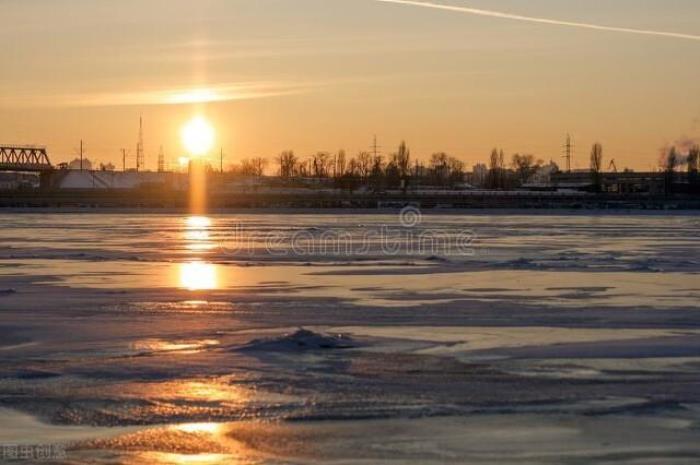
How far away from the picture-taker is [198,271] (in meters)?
27.1

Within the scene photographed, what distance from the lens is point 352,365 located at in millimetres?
12891

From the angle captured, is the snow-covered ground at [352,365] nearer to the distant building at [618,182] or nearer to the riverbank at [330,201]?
the riverbank at [330,201]

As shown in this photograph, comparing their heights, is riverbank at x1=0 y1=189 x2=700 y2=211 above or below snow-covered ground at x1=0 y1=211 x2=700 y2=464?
above

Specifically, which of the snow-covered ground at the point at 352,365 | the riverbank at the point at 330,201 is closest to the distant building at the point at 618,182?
the riverbank at the point at 330,201

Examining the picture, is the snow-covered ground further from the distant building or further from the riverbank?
the distant building

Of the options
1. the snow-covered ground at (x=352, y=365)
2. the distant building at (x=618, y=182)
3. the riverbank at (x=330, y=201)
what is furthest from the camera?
the distant building at (x=618, y=182)

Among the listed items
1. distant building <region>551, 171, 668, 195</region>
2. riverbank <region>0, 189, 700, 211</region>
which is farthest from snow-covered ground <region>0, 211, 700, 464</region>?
distant building <region>551, 171, 668, 195</region>

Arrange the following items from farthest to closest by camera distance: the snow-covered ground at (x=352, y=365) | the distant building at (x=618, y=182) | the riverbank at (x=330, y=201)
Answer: the distant building at (x=618, y=182) < the riverbank at (x=330, y=201) < the snow-covered ground at (x=352, y=365)

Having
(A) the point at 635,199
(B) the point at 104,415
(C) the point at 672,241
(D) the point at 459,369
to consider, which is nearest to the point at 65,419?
(B) the point at 104,415

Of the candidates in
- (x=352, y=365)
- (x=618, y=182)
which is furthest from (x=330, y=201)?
(x=352, y=365)

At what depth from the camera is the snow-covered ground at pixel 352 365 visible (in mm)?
9430

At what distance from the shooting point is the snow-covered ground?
9.43 m

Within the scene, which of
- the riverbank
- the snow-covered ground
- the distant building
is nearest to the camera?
the snow-covered ground

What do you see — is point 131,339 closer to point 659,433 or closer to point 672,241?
point 659,433
